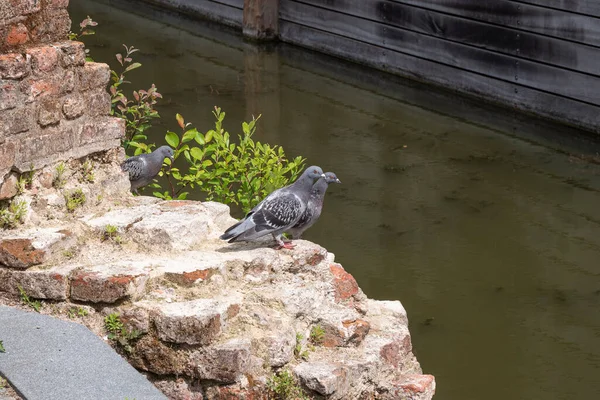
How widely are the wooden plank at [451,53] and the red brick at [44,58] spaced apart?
5.48m

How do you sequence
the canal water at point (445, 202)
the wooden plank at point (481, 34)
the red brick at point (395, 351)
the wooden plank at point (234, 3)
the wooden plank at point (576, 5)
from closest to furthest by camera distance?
the red brick at point (395, 351), the canal water at point (445, 202), the wooden plank at point (576, 5), the wooden plank at point (481, 34), the wooden plank at point (234, 3)

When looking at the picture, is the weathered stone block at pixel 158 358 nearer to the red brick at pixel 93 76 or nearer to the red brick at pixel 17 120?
the red brick at pixel 17 120

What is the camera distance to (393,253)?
592 centimetres

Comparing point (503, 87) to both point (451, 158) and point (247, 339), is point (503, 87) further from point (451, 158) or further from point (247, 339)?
point (247, 339)

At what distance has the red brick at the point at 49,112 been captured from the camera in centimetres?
367

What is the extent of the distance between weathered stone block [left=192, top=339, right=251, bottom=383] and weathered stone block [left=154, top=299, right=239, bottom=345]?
49 millimetres

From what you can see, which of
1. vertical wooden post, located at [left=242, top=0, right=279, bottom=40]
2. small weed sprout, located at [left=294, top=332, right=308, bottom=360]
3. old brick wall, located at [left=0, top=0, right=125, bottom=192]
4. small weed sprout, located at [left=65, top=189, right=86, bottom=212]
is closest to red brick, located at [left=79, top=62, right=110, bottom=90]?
old brick wall, located at [left=0, top=0, right=125, bottom=192]

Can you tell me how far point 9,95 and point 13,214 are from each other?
17.7 inches

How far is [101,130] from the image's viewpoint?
3932mm

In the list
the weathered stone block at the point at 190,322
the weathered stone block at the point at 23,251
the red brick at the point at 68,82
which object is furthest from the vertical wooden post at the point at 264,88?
the weathered stone block at the point at 190,322

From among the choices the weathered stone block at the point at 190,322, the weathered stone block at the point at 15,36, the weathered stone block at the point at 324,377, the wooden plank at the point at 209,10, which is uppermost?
the weathered stone block at the point at 15,36

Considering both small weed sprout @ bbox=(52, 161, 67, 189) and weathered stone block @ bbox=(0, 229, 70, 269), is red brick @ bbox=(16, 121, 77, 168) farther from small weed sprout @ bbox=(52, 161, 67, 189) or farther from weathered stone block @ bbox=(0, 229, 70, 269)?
weathered stone block @ bbox=(0, 229, 70, 269)

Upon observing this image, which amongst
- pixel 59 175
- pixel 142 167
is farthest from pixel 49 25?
pixel 142 167

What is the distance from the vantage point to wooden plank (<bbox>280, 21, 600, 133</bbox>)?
26.7ft
